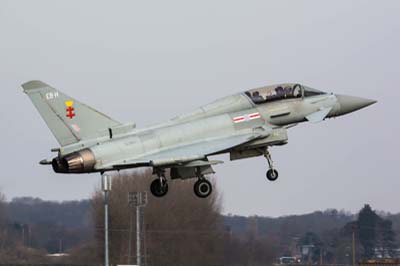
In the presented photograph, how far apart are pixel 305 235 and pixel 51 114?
2463 inches

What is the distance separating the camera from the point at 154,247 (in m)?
74.9

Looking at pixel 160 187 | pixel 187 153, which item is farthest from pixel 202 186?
pixel 187 153

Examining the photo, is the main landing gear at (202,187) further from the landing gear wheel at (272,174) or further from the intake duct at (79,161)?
the intake duct at (79,161)

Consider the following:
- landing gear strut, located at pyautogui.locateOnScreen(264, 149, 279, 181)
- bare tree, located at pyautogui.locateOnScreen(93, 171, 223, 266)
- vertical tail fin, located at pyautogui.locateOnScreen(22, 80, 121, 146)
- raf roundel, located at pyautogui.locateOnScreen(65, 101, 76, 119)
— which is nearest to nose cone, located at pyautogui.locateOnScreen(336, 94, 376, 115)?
landing gear strut, located at pyautogui.locateOnScreen(264, 149, 279, 181)

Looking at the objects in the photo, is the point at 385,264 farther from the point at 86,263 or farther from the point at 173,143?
the point at 173,143

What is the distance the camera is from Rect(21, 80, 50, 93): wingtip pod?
37.9 meters

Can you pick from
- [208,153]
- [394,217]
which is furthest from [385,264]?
[394,217]

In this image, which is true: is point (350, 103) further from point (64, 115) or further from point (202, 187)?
point (64, 115)

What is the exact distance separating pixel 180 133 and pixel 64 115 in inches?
166

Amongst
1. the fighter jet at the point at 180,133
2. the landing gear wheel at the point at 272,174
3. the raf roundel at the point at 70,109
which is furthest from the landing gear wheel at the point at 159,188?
the raf roundel at the point at 70,109

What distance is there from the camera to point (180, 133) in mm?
38125

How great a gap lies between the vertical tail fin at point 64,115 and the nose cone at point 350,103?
31.1ft

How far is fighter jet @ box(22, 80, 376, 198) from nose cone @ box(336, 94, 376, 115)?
1263 mm

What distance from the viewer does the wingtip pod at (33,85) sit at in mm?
37938
